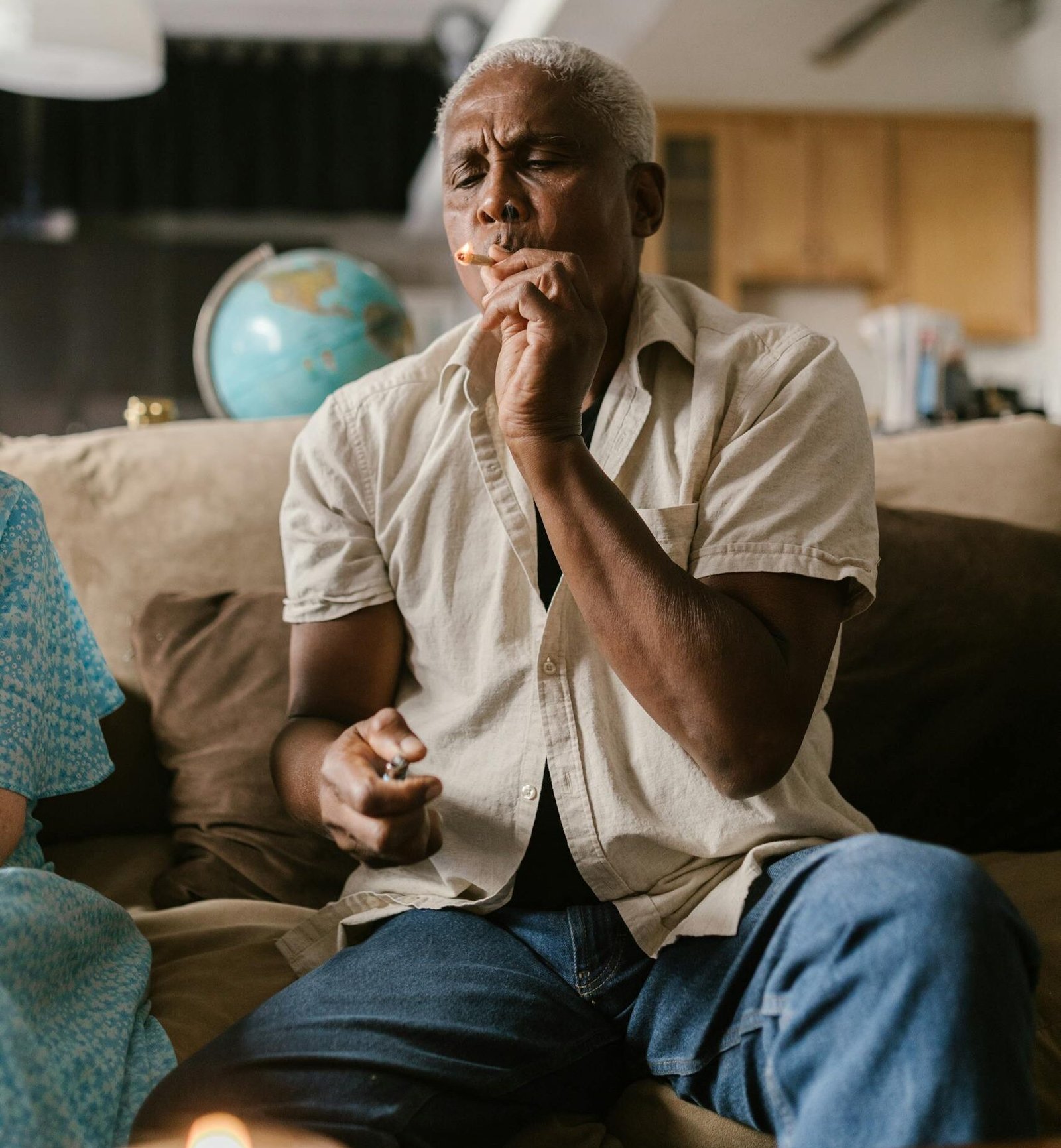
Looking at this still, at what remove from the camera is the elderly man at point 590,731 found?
77 cm

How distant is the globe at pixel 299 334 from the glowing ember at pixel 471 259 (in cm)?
84

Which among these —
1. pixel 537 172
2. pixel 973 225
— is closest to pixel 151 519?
pixel 537 172

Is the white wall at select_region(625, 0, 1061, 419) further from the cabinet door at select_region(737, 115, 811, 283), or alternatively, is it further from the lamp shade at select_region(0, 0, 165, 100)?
the lamp shade at select_region(0, 0, 165, 100)

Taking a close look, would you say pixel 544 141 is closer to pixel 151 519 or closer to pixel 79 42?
pixel 151 519

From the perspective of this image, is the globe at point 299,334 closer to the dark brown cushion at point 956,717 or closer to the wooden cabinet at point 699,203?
the dark brown cushion at point 956,717

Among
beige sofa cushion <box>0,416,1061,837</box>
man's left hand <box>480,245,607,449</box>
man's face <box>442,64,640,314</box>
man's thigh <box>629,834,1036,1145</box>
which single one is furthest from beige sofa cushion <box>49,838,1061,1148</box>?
man's face <box>442,64,640,314</box>

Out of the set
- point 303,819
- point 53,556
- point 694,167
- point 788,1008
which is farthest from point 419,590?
point 694,167

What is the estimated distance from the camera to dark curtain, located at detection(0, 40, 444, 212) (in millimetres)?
5461

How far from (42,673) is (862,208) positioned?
5.26 meters

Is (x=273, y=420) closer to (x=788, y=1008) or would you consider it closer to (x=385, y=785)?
(x=385, y=785)

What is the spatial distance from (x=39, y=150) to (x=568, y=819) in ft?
17.6

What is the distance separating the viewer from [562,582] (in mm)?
1051

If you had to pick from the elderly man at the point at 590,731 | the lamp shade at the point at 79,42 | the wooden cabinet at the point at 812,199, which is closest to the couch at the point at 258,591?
the elderly man at the point at 590,731

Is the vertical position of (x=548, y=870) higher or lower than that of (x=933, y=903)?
lower
